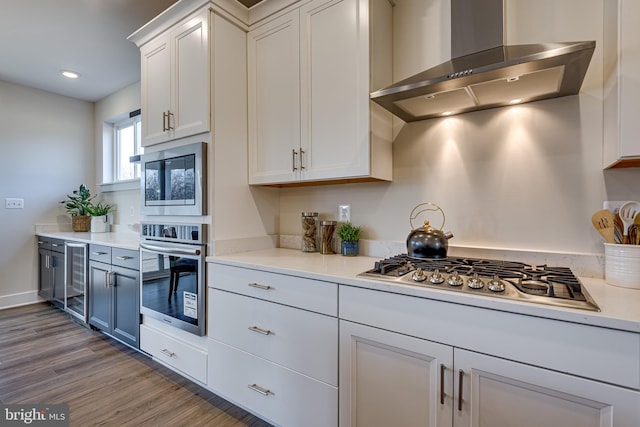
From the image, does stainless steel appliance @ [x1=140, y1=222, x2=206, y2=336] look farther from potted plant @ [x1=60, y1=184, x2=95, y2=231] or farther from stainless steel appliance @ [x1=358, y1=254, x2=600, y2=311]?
potted plant @ [x1=60, y1=184, x2=95, y2=231]

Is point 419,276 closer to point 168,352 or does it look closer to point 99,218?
point 168,352

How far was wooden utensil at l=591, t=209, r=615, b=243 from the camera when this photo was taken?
121 cm

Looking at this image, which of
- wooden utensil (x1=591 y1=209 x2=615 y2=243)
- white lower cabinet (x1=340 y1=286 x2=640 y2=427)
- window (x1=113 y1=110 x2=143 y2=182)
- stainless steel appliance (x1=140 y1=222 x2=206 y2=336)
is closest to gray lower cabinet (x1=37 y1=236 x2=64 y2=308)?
window (x1=113 y1=110 x2=143 y2=182)

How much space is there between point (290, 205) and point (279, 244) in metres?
0.31

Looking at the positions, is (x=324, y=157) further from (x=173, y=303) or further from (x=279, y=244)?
(x=173, y=303)

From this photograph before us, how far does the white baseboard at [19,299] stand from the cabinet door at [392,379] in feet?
14.2

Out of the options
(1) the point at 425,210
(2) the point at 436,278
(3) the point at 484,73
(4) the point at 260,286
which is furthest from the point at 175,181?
(3) the point at 484,73

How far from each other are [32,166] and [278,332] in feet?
13.7

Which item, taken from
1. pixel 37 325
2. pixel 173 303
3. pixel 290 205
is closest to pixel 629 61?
pixel 290 205

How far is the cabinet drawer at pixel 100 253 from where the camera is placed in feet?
8.52

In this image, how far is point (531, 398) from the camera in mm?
915

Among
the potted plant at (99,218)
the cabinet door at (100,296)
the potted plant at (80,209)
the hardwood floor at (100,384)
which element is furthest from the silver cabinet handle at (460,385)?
the potted plant at (80,209)

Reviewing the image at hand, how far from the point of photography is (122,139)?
161 inches
